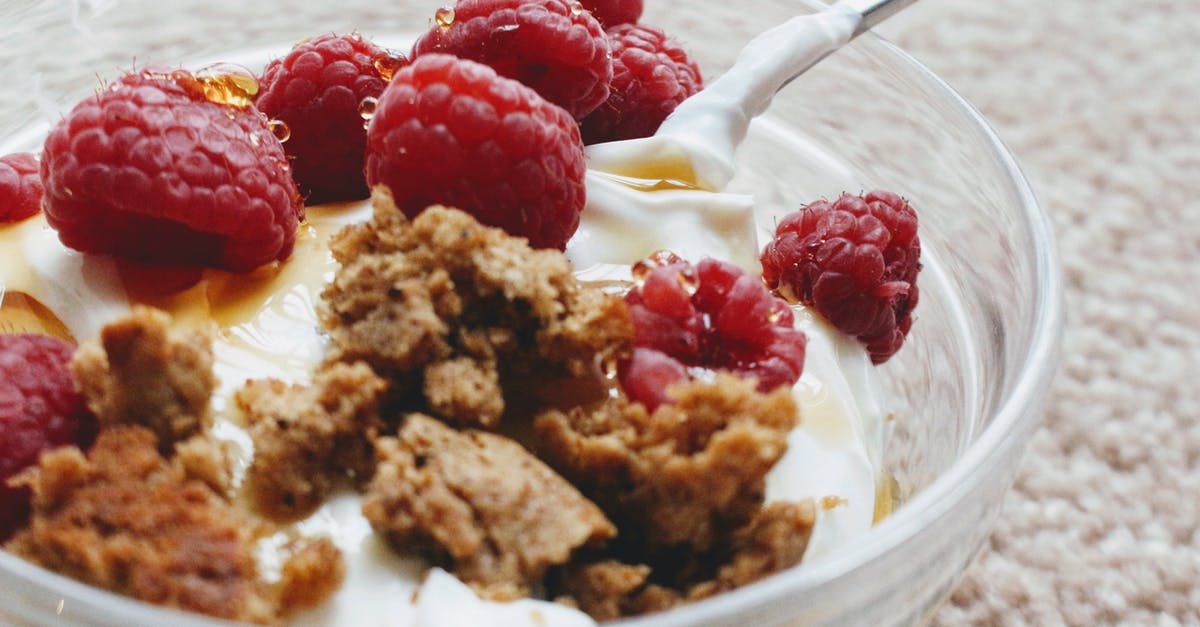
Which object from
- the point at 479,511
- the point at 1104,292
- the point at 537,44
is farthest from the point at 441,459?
the point at 1104,292

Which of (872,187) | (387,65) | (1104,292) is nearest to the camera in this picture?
(387,65)

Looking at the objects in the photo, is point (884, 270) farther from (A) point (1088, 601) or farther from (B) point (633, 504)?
(A) point (1088, 601)

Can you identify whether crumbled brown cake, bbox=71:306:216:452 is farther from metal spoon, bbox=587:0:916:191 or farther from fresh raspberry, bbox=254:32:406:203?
metal spoon, bbox=587:0:916:191

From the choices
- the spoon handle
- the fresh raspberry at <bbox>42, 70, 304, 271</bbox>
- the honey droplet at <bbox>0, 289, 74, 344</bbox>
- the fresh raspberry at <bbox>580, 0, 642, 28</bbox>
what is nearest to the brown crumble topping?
the fresh raspberry at <bbox>42, 70, 304, 271</bbox>

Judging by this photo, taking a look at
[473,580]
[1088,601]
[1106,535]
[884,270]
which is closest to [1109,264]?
[1106,535]

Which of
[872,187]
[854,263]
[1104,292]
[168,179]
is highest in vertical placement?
[168,179]

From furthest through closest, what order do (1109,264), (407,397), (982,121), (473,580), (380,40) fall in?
(1109,264) → (380,40) → (982,121) → (407,397) → (473,580)

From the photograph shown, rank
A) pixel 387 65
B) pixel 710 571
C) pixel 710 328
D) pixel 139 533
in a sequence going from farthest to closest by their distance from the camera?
1. pixel 387 65
2. pixel 710 328
3. pixel 710 571
4. pixel 139 533

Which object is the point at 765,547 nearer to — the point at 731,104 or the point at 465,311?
the point at 465,311
